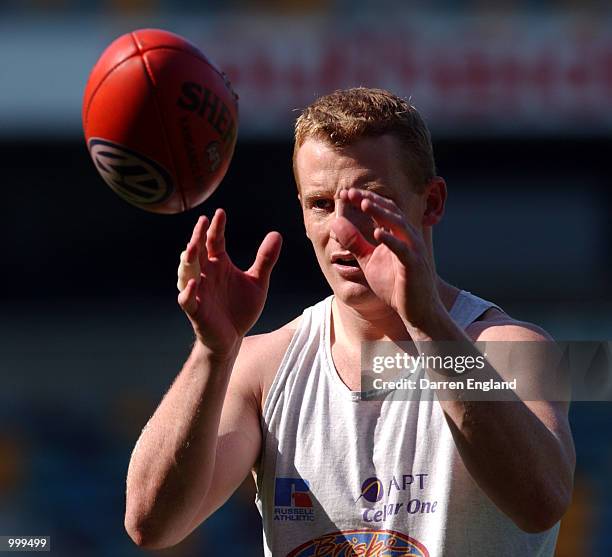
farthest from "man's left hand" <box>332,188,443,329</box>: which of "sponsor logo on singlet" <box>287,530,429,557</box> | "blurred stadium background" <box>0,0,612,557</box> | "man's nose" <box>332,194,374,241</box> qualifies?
"blurred stadium background" <box>0,0,612,557</box>

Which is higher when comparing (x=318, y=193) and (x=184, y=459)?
(x=318, y=193)

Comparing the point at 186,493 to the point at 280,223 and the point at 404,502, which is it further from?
the point at 280,223

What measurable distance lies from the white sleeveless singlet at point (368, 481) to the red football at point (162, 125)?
0.67 m

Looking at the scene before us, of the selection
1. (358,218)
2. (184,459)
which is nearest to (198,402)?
(184,459)

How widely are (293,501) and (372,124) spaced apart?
1.06 m

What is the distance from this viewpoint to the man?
2523 mm

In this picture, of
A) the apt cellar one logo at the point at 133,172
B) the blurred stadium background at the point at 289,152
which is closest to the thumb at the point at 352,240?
the apt cellar one logo at the point at 133,172

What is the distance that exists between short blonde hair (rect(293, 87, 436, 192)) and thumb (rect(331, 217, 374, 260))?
38 cm

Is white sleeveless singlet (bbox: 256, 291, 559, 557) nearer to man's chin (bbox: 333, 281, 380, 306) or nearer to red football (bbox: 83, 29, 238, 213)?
man's chin (bbox: 333, 281, 380, 306)

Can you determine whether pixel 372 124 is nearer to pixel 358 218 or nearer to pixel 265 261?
pixel 358 218

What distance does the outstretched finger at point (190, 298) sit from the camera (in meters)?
2.61

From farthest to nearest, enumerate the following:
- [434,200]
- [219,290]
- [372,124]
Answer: [434,200] → [372,124] → [219,290]

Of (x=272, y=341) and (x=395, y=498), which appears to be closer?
(x=395, y=498)

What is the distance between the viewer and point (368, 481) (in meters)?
2.88
